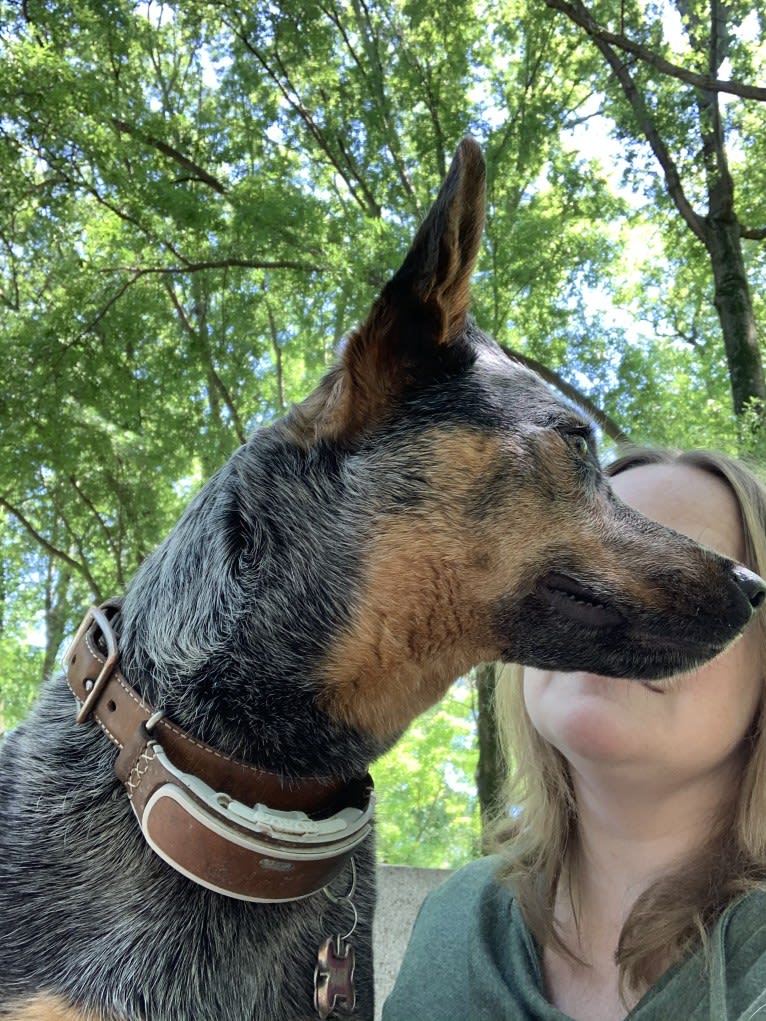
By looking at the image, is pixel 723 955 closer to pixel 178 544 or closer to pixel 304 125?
pixel 178 544

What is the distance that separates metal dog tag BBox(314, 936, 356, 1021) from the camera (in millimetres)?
1703

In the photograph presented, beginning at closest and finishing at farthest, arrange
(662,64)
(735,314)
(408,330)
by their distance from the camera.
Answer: (408,330)
(662,64)
(735,314)

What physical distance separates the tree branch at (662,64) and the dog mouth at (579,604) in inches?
186

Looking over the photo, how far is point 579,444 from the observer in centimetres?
198

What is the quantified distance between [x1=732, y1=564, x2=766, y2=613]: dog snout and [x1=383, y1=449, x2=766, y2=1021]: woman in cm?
14

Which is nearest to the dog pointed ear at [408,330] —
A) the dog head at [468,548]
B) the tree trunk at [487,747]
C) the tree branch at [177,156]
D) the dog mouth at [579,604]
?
the dog head at [468,548]

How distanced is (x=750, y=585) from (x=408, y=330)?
987mm

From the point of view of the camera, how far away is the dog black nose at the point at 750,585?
183cm

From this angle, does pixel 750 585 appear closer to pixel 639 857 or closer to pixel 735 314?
pixel 639 857

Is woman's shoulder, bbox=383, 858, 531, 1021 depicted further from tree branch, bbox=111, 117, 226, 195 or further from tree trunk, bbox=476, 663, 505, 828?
tree branch, bbox=111, 117, 226, 195

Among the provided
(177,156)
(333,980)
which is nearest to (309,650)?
(333,980)

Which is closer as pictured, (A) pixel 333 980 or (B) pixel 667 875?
(A) pixel 333 980

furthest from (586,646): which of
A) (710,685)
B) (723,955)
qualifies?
(723,955)

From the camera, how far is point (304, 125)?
812 centimetres
